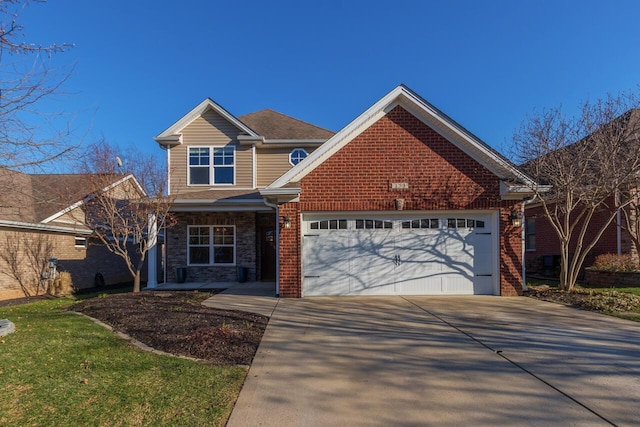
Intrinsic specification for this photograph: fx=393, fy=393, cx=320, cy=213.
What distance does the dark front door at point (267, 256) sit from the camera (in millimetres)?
15781

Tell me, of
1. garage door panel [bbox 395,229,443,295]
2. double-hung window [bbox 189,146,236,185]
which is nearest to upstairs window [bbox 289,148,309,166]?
double-hung window [bbox 189,146,236,185]

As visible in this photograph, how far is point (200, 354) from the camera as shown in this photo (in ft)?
18.1

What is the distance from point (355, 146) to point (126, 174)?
838 cm

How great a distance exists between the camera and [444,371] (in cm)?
489

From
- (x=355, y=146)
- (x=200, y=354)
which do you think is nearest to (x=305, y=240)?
(x=355, y=146)

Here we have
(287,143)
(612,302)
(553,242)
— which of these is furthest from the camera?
(553,242)

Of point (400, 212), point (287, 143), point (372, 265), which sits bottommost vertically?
point (372, 265)

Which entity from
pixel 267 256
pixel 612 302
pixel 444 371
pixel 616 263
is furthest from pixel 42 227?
pixel 616 263

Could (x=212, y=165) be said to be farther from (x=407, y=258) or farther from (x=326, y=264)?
(x=407, y=258)

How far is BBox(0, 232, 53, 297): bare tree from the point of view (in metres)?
13.8

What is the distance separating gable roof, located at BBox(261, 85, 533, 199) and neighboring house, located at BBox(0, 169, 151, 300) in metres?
6.27

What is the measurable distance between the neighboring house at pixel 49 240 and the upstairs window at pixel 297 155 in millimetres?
5981

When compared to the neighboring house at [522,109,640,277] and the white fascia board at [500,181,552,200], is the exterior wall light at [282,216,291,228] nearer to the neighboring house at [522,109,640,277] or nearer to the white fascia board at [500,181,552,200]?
the white fascia board at [500,181,552,200]

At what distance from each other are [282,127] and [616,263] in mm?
13383
